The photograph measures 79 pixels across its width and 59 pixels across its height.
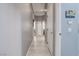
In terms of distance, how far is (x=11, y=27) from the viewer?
3.03m

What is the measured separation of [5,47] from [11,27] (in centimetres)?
48

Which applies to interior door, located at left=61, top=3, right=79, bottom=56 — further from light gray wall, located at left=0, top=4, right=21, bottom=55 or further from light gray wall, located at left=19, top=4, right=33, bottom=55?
light gray wall, located at left=0, top=4, right=21, bottom=55

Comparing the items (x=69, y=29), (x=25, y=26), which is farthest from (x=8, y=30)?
(x=25, y=26)

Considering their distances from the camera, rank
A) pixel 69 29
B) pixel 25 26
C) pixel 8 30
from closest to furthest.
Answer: pixel 8 30 < pixel 69 29 < pixel 25 26

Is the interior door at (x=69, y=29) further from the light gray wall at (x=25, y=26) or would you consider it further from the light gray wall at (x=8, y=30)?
the light gray wall at (x=8, y=30)

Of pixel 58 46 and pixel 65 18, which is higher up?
pixel 65 18

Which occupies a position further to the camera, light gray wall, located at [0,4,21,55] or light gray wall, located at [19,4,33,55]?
light gray wall, located at [19,4,33,55]

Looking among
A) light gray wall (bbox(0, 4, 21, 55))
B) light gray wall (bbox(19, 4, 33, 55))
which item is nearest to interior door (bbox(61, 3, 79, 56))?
light gray wall (bbox(19, 4, 33, 55))

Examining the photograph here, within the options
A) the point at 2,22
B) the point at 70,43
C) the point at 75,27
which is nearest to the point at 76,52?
the point at 70,43

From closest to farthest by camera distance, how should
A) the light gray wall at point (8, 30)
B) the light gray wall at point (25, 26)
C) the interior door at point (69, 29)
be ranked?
1. the light gray wall at point (8, 30)
2. the interior door at point (69, 29)
3. the light gray wall at point (25, 26)

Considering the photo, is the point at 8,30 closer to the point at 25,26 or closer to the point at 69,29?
the point at 69,29

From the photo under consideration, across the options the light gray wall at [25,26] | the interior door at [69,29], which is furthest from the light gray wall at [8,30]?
the interior door at [69,29]

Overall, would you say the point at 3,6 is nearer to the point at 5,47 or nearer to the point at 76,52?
the point at 5,47

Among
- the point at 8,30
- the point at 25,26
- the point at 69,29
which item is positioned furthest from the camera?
the point at 25,26
